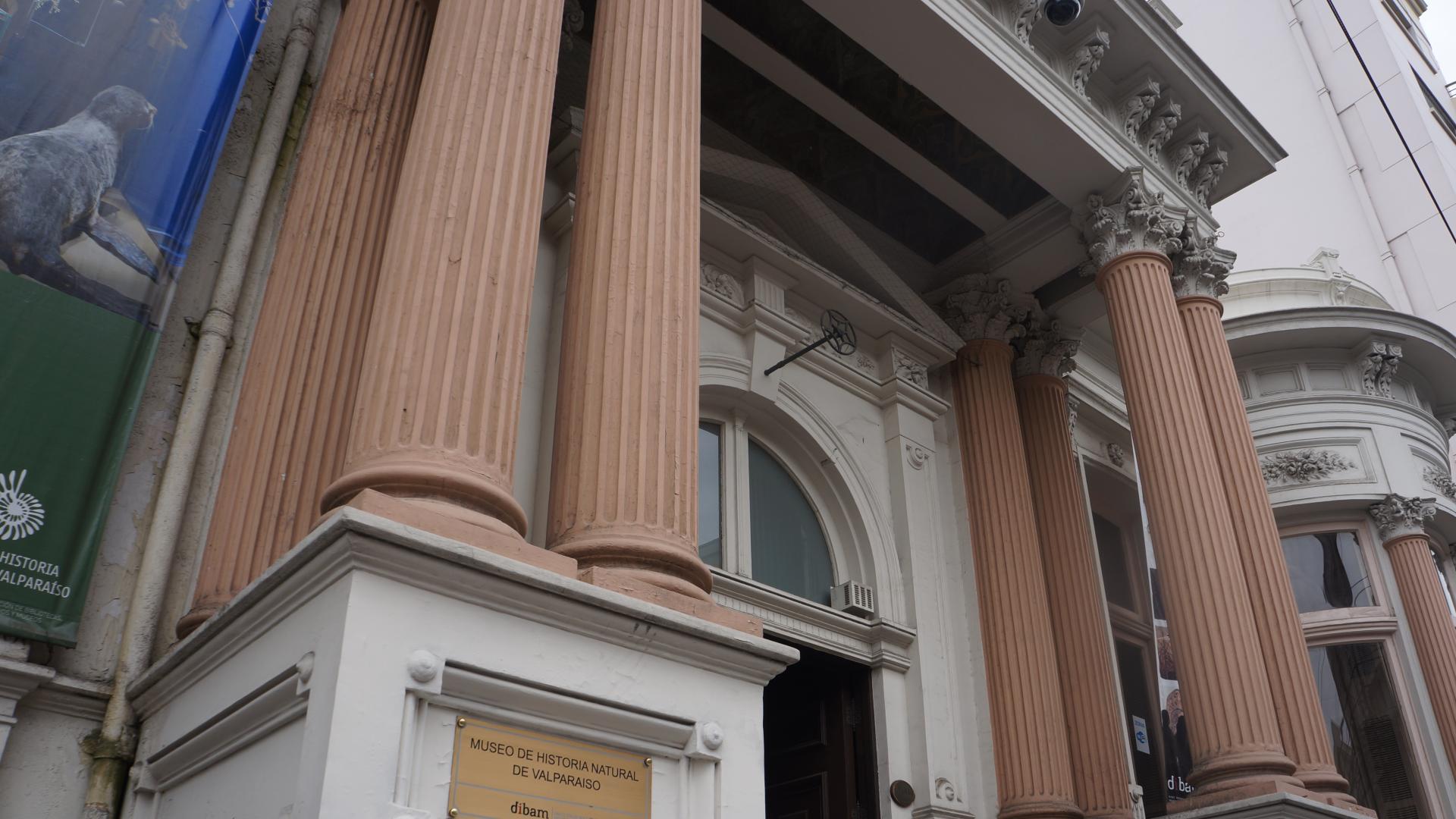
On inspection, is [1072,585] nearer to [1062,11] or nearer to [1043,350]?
[1043,350]

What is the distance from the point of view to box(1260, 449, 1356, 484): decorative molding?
14.3 meters

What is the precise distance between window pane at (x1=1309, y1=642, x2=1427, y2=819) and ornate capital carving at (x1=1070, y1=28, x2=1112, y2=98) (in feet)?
27.5

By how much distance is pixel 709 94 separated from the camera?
9.30m

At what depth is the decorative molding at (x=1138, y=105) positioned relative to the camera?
9.82 m

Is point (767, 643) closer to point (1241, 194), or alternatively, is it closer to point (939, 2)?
point (939, 2)

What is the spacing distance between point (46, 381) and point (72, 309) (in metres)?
0.38

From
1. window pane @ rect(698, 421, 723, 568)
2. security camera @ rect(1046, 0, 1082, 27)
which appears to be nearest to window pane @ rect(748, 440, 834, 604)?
window pane @ rect(698, 421, 723, 568)

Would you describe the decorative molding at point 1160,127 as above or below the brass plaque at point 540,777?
above

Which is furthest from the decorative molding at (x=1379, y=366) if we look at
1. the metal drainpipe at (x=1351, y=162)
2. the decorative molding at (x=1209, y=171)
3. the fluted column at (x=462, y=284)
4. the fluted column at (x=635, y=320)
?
the fluted column at (x=462, y=284)

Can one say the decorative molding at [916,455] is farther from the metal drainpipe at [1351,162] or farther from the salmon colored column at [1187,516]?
the metal drainpipe at [1351,162]

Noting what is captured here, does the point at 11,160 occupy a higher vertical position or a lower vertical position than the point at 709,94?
lower

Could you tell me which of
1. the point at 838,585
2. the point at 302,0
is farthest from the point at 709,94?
the point at 838,585

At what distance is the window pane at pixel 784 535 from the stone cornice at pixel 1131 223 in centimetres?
338

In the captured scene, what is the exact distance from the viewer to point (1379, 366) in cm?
1459
